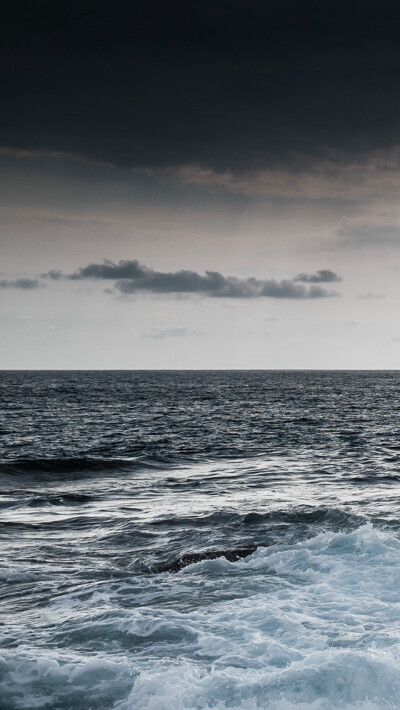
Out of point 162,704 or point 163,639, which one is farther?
point 163,639

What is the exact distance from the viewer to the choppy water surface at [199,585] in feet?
27.9

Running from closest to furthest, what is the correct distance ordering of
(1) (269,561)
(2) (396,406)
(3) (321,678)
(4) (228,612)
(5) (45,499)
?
(3) (321,678)
(4) (228,612)
(1) (269,561)
(5) (45,499)
(2) (396,406)

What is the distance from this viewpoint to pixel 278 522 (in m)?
17.8

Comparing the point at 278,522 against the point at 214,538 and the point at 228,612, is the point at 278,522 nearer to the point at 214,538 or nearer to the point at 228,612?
the point at 214,538

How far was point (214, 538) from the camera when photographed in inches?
636

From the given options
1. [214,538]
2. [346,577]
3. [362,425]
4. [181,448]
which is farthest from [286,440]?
[346,577]

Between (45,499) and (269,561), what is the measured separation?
412 inches

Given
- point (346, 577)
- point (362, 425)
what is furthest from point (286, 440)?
point (346, 577)

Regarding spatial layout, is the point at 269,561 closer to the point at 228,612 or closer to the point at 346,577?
the point at 346,577

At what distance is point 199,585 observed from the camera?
1276 centimetres

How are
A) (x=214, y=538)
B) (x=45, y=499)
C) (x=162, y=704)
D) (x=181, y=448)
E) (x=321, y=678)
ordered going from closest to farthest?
(x=162, y=704), (x=321, y=678), (x=214, y=538), (x=45, y=499), (x=181, y=448)

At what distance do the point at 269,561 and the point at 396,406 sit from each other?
61.8 m

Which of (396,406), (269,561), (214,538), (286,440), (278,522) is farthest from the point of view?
(396,406)

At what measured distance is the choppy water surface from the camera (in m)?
8.49
